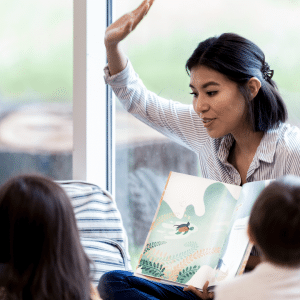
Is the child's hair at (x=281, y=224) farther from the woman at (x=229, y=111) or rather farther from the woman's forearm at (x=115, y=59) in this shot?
the woman's forearm at (x=115, y=59)

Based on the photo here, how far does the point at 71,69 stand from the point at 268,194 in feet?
4.02

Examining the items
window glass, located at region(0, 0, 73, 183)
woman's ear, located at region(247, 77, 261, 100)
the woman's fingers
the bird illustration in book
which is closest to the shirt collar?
woman's ear, located at region(247, 77, 261, 100)

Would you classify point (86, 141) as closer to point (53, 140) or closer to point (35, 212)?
point (53, 140)

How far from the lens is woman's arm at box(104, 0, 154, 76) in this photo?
1.22 meters

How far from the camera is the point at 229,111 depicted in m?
1.16

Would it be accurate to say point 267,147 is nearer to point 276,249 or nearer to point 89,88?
point 276,249

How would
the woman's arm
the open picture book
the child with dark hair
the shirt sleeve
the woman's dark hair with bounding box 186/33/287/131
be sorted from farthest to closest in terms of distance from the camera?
1. the shirt sleeve
2. the woman's arm
3. the woman's dark hair with bounding box 186/33/287/131
4. the open picture book
5. the child with dark hair

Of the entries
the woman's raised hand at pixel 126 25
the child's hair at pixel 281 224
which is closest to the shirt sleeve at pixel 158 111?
the woman's raised hand at pixel 126 25

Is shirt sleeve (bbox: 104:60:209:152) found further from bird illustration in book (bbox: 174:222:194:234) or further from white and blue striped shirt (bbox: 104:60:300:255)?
bird illustration in book (bbox: 174:222:194:234)

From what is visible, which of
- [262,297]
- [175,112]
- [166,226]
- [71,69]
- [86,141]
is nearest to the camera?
[262,297]

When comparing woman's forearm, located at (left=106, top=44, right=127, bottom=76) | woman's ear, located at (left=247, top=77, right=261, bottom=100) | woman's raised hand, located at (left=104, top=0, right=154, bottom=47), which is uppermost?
→ woman's raised hand, located at (left=104, top=0, right=154, bottom=47)

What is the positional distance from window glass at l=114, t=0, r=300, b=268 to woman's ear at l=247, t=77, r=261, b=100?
0.28 metres

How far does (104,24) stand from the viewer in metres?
1.66

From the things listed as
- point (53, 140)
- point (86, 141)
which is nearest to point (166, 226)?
point (86, 141)
